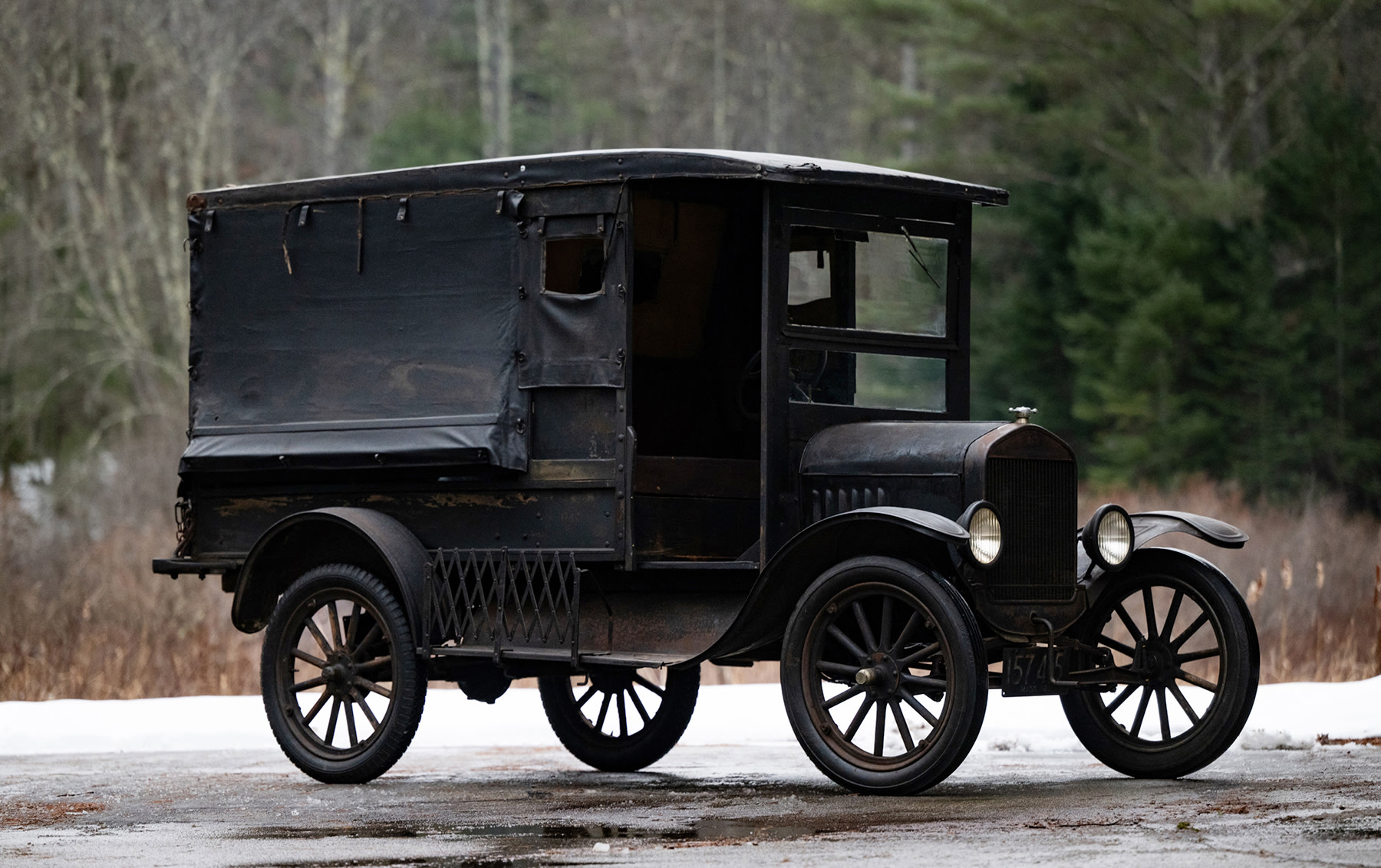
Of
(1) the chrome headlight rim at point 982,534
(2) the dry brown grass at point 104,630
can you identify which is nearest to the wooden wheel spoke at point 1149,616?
(1) the chrome headlight rim at point 982,534

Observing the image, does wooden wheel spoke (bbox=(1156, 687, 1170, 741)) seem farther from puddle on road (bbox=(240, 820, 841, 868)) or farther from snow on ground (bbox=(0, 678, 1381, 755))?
puddle on road (bbox=(240, 820, 841, 868))

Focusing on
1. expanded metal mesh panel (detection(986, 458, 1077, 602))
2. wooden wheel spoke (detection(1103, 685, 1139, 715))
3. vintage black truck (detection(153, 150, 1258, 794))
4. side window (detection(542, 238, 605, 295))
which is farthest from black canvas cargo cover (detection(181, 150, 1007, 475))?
wooden wheel spoke (detection(1103, 685, 1139, 715))

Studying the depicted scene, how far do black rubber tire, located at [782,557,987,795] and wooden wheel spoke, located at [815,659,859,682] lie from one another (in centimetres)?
1

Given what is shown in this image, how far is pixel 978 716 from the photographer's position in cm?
798

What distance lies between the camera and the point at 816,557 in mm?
8711

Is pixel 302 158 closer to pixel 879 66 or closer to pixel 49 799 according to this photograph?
pixel 879 66

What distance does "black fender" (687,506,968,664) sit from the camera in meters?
8.41

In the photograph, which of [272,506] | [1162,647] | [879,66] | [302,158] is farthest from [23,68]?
[1162,647]

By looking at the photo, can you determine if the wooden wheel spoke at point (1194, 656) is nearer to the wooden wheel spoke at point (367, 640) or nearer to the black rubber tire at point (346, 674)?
the black rubber tire at point (346, 674)

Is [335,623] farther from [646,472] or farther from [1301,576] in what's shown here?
[1301,576]

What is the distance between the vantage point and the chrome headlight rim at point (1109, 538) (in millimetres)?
9000

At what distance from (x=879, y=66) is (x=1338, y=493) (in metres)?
17.1

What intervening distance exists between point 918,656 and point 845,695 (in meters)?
0.39

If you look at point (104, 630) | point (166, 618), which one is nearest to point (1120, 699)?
point (104, 630)
